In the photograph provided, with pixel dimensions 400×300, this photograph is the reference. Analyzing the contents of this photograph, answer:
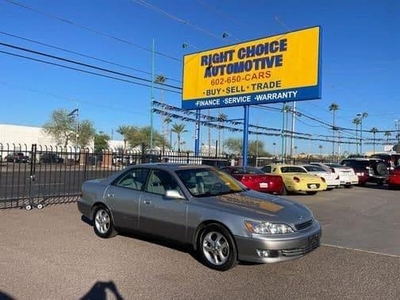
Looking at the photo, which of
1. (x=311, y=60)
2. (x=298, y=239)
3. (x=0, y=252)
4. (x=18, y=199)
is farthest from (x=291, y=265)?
(x=311, y=60)

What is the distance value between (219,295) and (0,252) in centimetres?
407

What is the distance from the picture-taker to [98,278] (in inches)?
236

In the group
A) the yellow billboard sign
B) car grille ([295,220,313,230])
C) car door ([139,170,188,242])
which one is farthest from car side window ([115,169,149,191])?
the yellow billboard sign

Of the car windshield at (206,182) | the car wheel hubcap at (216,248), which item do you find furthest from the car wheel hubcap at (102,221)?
the car wheel hubcap at (216,248)

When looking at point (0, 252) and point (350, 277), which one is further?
point (0, 252)

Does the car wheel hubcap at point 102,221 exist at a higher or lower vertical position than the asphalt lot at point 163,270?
higher

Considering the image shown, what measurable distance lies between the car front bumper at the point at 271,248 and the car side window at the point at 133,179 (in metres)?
2.60

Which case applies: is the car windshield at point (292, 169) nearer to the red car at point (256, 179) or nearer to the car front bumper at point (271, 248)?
the red car at point (256, 179)

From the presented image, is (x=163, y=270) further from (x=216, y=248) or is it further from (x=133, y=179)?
(x=133, y=179)

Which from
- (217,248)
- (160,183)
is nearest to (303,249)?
(217,248)

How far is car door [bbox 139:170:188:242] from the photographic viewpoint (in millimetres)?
7137

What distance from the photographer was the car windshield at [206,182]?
748cm

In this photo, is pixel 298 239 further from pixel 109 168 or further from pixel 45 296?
pixel 109 168

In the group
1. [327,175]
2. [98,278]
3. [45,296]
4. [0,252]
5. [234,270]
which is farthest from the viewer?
[327,175]
